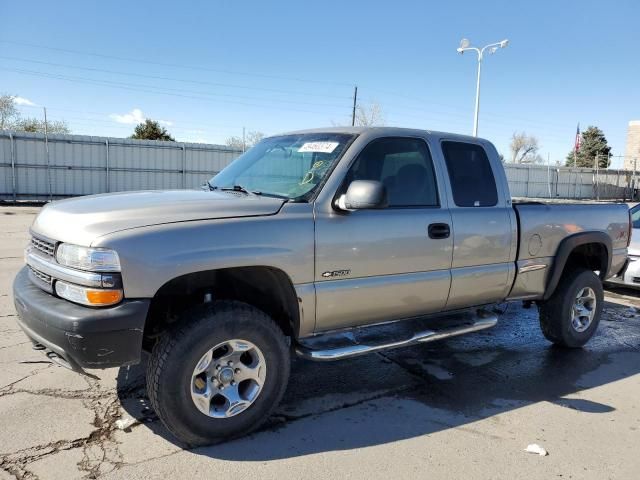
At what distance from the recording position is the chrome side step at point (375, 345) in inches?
138

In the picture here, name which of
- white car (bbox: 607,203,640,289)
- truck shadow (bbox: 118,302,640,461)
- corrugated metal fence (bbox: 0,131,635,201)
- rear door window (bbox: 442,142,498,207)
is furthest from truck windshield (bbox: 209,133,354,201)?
corrugated metal fence (bbox: 0,131,635,201)

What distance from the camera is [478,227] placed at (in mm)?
4309

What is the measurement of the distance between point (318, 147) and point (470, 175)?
1.41 m

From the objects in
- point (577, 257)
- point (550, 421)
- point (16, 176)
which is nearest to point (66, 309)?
point (550, 421)

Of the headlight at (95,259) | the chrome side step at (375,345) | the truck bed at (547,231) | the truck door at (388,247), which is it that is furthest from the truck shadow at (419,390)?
the headlight at (95,259)

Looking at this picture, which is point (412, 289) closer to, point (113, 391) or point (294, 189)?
point (294, 189)

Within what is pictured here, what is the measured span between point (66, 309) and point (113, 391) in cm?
129

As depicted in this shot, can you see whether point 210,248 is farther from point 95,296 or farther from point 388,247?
point 388,247

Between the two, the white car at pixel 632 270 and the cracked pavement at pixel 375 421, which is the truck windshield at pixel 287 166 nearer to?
the cracked pavement at pixel 375 421

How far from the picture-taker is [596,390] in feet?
14.5

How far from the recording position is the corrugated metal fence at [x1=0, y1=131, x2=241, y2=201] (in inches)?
765

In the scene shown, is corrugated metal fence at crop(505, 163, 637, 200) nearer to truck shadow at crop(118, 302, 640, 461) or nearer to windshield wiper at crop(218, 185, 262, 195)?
truck shadow at crop(118, 302, 640, 461)

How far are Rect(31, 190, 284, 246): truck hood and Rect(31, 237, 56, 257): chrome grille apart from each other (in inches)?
2.2

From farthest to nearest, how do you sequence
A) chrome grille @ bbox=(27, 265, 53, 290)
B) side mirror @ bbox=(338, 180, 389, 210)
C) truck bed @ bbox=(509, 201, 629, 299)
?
truck bed @ bbox=(509, 201, 629, 299)
side mirror @ bbox=(338, 180, 389, 210)
chrome grille @ bbox=(27, 265, 53, 290)
